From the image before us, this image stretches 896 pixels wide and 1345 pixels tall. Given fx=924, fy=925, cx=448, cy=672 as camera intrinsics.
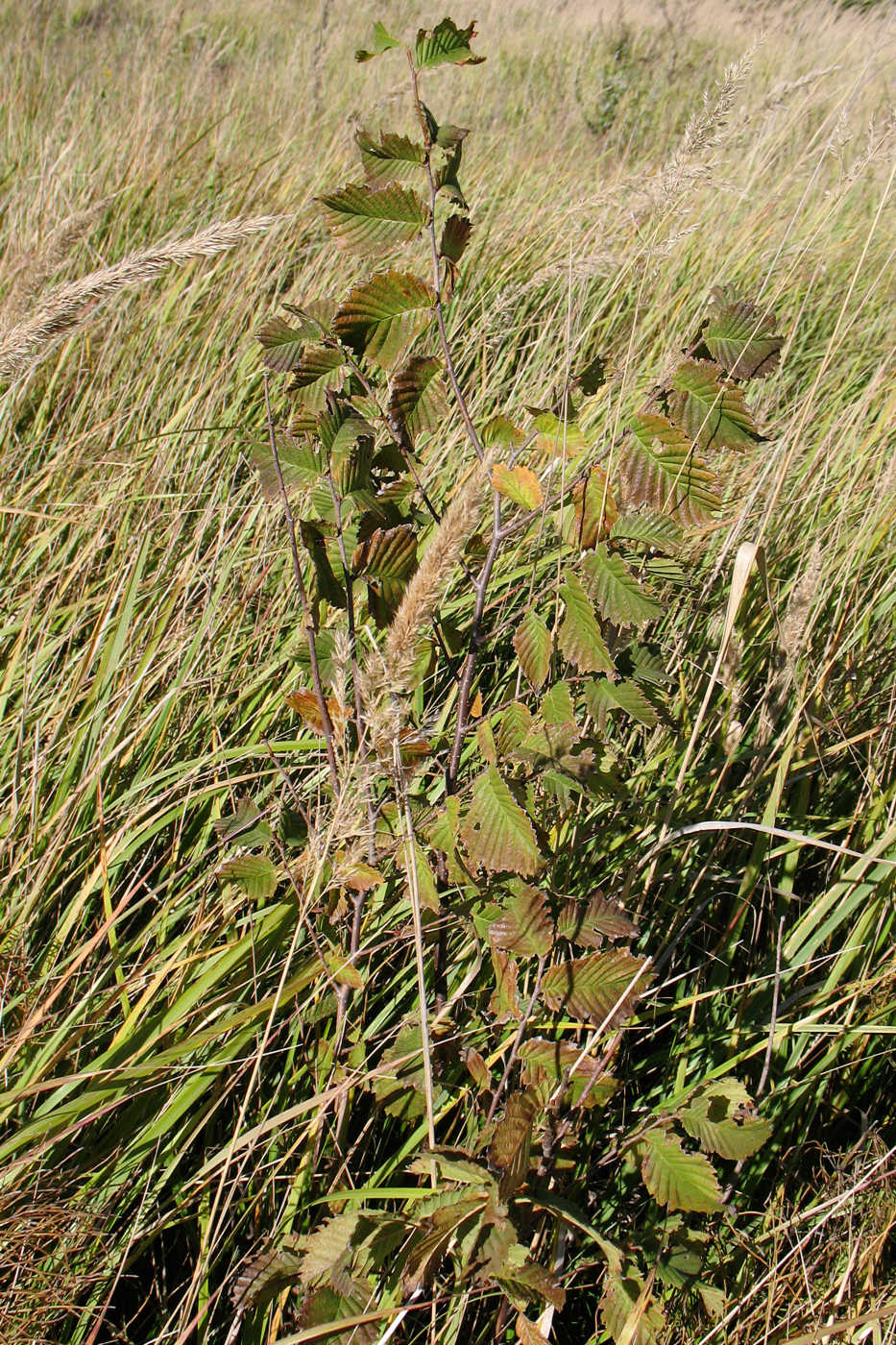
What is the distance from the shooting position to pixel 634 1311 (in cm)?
93

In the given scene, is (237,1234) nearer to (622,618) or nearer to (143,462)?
(622,618)

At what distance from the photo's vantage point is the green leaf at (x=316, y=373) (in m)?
1.03

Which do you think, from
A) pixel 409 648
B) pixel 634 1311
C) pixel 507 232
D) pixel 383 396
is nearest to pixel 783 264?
pixel 507 232

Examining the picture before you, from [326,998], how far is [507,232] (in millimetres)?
2699

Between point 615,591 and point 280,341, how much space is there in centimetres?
47

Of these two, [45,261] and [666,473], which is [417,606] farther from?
[45,261]

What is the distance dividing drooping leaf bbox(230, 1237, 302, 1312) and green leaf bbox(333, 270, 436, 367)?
3.10 ft

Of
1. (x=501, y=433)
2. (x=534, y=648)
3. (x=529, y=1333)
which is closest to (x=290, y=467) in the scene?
(x=501, y=433)

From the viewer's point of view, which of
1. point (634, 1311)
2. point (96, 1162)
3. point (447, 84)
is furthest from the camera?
point (447, 84)

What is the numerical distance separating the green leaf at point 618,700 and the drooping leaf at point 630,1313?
570 millimetres

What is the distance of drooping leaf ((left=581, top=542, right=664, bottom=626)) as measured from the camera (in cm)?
96

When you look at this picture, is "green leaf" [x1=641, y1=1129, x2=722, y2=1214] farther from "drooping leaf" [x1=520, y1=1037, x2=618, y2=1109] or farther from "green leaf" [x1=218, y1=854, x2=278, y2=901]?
"green leaf" [x1=218, y1=854, x2=278, y2=901]

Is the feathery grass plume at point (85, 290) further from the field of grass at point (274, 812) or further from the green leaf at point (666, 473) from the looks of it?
the green leaf at point (666, 473)

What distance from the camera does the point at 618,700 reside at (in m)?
1.06
